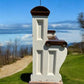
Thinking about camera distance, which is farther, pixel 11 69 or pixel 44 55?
pixel 11 69

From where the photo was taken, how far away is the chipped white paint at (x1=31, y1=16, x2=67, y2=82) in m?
3.52

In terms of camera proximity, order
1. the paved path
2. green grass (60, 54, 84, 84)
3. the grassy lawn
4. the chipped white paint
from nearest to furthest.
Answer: the chipped white paint
the grassy lawn
green grass (60, 54, 84, 84)
the paved path

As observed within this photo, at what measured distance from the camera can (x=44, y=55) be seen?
3.57 metres

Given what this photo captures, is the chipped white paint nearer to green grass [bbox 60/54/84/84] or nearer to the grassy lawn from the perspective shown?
the grassy lawn

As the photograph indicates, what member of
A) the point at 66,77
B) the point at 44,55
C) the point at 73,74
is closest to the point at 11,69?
the point at 73,74

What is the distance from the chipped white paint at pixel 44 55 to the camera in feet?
11.6

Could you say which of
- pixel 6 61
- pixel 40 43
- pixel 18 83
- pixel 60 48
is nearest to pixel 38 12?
pixel 40 43

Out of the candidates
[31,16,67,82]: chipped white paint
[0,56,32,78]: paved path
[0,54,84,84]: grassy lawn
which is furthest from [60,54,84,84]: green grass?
[0,56,32,78]: paved path

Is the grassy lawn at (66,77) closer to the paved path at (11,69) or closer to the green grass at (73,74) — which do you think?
the green grass at (73,74)

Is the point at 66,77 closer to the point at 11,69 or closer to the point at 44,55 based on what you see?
the point at 44,55

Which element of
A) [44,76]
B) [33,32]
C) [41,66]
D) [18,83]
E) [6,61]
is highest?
[33,32]

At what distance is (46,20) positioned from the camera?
3469mm

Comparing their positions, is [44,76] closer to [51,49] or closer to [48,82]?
[48,82]

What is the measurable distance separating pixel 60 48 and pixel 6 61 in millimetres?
12667
